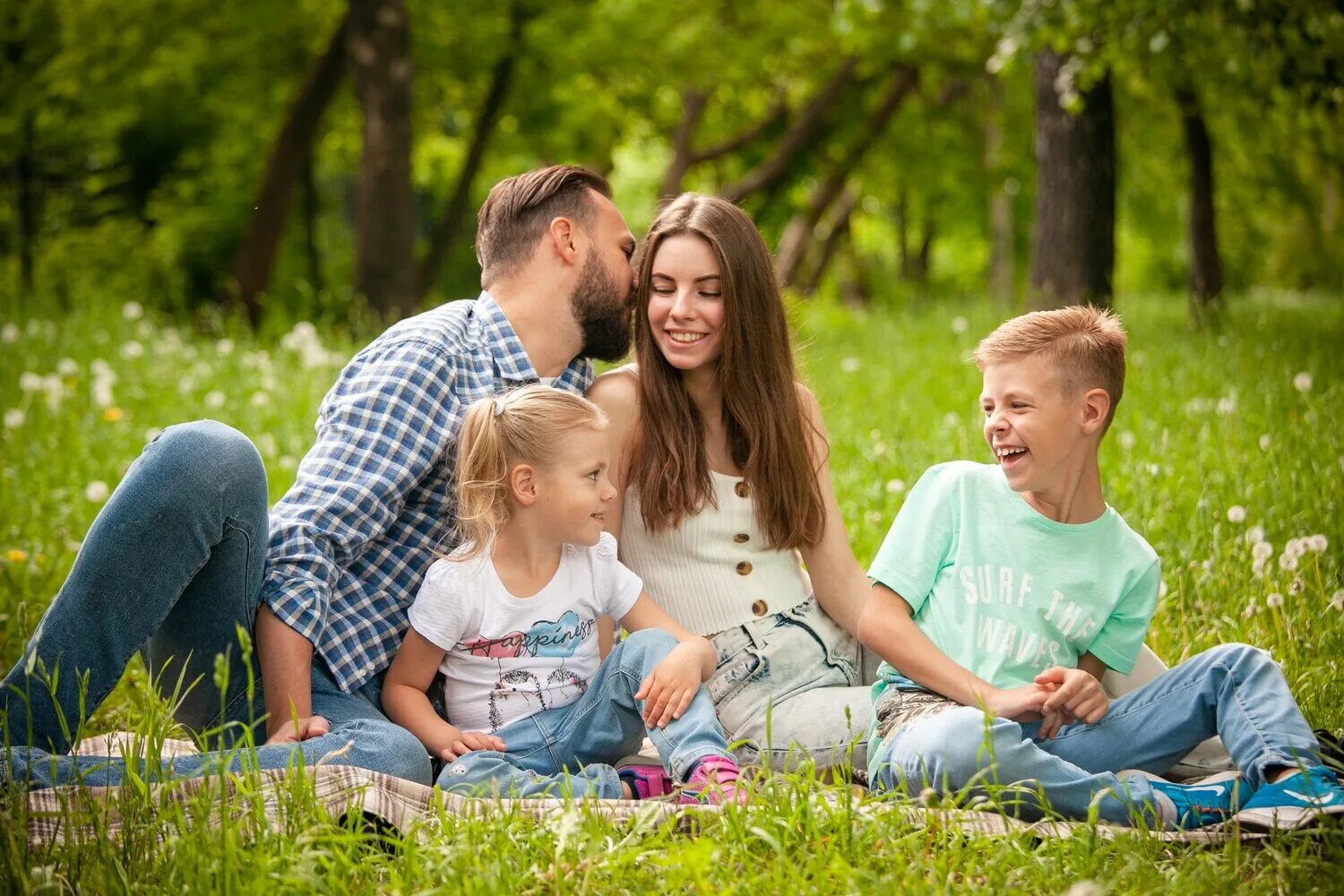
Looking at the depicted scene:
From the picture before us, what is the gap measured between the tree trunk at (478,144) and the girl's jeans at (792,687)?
13883mm

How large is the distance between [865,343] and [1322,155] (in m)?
11.0

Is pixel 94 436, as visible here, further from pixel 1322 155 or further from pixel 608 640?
pixel 1322 155

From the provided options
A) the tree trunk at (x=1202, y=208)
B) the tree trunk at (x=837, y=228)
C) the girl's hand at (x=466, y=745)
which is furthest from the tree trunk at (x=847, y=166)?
the girl's hand at (x=466, y=745)

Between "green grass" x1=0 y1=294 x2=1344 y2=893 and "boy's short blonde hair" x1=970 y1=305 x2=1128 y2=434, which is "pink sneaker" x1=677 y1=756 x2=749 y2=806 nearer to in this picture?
"green grass" x1=0 y1=294 x2=1344 y2=893

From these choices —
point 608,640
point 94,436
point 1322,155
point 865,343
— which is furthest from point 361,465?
point 1322,155

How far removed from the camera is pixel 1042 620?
3174 mm

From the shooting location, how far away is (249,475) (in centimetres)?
295

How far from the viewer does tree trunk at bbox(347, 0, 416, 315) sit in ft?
37.1

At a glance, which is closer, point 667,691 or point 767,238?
point 667,691

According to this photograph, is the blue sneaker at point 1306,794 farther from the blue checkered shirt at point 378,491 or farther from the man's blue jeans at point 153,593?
the blue checkered shirt at point 378,491

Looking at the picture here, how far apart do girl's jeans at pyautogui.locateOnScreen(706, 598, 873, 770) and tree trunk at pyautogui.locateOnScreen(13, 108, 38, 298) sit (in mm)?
14074

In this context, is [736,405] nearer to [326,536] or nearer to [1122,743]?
[326,536]

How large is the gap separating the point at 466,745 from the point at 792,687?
2.90 feet

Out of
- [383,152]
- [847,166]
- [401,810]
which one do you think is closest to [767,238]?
[383,152]
